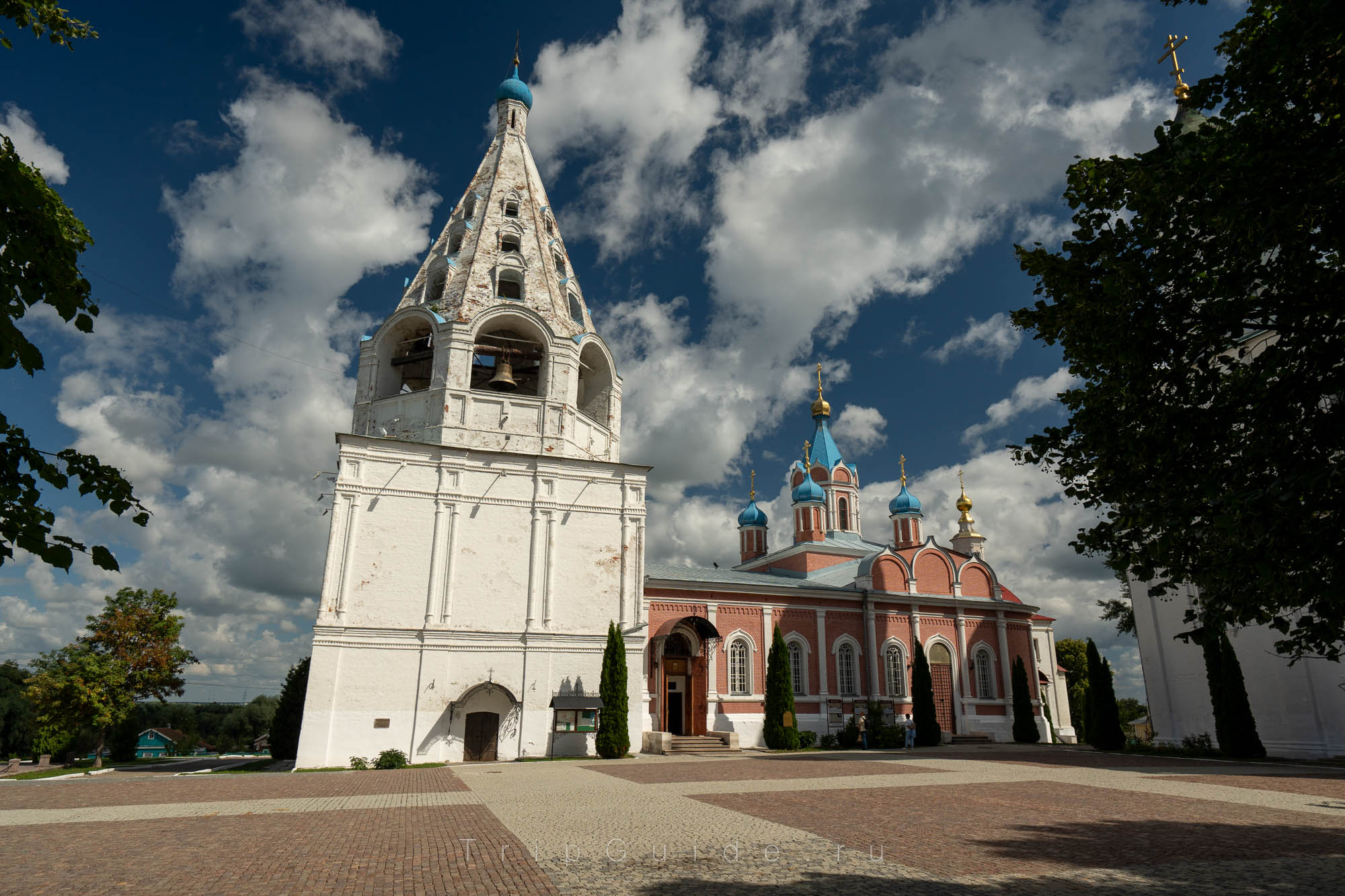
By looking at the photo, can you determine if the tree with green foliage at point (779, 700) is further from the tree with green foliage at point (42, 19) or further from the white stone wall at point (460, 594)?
the tree with green foliage at point (42, 19)

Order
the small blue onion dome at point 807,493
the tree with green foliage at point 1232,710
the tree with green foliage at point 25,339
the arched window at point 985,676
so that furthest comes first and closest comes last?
the small blue onion dome at point 807,493 → the arched window at point 985,676 → the tree with green foliage at point 1232,710 → the tree with green foliage at point 25,339

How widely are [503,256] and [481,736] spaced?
14.9m

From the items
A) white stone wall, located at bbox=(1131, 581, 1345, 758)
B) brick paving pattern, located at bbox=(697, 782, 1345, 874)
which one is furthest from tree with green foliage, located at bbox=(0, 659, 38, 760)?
white stone wall, located at bbox=(1131, 581, 1345, 758)

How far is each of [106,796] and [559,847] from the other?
9636 millimetres

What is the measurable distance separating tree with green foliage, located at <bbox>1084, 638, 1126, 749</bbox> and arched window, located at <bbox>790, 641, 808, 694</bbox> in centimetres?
933

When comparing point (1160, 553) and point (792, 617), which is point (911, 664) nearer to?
point (792, 617)

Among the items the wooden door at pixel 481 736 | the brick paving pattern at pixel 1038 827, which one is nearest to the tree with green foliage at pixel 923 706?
the wooden door at pixel 481 736

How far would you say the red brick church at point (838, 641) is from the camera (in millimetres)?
26766

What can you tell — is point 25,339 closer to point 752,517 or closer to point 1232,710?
point 1232,710

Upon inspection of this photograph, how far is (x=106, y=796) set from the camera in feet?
41.2

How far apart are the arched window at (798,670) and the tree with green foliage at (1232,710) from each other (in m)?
12.6

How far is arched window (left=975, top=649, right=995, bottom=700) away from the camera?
102 ft

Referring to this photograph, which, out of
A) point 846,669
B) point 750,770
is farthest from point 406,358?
point 846,669

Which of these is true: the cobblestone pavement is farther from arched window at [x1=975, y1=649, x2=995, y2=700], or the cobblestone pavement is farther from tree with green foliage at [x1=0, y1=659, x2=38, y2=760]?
tree with green foliage at [x1=0, y1=659, x2=38, y2=760]
